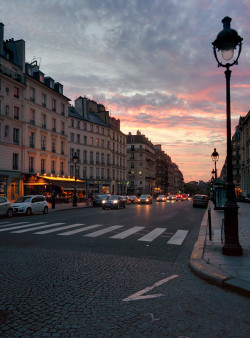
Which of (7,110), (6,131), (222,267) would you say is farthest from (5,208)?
(7,110)

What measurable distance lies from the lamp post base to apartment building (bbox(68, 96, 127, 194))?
50.0 meters

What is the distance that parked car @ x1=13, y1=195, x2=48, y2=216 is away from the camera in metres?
21.7

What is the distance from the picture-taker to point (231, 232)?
7.46 m

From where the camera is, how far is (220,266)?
6375 millimetres

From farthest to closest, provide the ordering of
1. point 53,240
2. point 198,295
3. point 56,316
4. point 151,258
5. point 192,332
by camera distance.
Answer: point 53,240 < point 151,258 < point 198,295 < point 56,316 < point 192,332

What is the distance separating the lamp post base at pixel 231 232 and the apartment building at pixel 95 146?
50.0 metres

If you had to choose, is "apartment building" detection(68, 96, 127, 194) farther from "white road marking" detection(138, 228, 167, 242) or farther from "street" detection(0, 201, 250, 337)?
"street" detection(0, 201, 250, 337)

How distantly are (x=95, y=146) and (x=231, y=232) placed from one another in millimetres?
59616

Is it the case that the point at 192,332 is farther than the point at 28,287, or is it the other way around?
the point at 28,287

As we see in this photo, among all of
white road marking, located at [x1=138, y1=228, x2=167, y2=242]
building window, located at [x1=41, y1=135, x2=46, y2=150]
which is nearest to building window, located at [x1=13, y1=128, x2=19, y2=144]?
building window, located at [x1=41, y1=135, x2=46, y2=150]

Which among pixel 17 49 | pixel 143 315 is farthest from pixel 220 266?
pixel 17 49

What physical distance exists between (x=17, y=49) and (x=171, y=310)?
130 ft

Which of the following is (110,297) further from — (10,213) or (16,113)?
(16,113)

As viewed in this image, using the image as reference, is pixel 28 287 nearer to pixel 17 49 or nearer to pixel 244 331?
pixel 244 331
